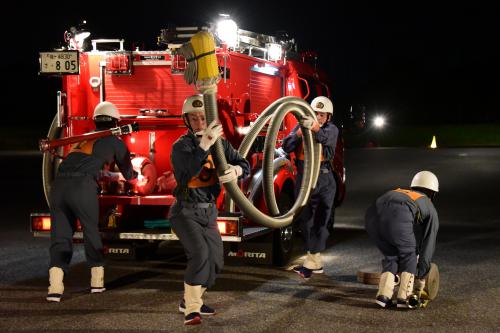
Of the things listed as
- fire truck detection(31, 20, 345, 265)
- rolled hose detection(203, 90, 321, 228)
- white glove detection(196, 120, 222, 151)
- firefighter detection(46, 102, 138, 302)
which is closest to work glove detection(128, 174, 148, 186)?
fire truck detection(31, 20, 345, 265)

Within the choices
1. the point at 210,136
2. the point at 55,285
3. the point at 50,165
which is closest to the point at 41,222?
the point at 50,165

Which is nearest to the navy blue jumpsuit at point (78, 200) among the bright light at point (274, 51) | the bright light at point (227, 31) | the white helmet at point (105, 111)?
the white helmet at point (105, 111)

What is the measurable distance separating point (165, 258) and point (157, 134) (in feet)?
5.53

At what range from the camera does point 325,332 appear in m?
6.22

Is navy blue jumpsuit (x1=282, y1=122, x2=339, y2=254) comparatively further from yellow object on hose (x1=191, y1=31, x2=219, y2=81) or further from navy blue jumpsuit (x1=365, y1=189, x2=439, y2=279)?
yellow object on hose (x1=191, y1=31, x2=219, y2=81)

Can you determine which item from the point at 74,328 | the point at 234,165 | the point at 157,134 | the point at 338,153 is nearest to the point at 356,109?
the point at 338,153

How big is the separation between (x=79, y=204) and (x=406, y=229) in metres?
2.99

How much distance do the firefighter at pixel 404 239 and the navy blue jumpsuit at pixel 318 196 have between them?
1.64 m

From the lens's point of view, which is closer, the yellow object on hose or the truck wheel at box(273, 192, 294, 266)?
the yellow object on hose

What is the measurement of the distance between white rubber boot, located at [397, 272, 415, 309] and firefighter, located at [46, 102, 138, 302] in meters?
2.78

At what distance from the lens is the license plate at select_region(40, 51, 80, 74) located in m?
8.72

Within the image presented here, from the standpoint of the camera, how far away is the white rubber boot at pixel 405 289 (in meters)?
6.92

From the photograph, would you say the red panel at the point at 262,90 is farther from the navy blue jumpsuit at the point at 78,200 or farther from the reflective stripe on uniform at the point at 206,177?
the reflective stripe on uniform at the point at 206,177

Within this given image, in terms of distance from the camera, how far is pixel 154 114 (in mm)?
9273
